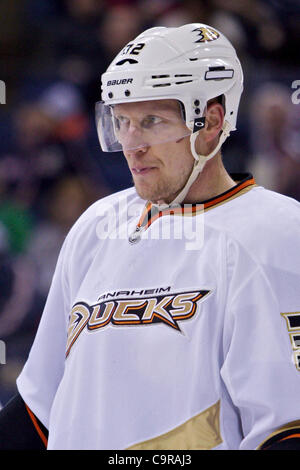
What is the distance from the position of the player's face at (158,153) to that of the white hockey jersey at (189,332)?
72 millimetres

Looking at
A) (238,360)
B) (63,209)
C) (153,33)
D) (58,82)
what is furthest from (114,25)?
(238,360)

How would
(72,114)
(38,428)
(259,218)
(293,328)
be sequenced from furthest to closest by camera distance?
1. (72,114)
2. (38,428)
3. (259,218)
4. (293,328)

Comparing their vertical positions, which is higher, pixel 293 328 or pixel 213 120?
pixel 213 120

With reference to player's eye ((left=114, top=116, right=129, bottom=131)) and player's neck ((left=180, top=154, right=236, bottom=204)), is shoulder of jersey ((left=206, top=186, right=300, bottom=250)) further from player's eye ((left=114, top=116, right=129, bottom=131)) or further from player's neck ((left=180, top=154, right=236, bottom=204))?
player's eye ((left=114, top=116, right=129, bottom=131))

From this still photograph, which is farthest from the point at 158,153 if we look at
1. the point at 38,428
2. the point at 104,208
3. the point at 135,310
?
the point at 38,428

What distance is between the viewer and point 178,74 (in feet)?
5.67

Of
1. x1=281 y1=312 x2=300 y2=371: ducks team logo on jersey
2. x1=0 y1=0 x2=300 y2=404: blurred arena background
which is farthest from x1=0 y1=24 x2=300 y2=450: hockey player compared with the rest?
x1=0 y1=0 x2=300 y2=404: blurred arena background

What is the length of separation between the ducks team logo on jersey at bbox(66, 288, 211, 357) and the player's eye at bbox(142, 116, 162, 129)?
1.26 feet

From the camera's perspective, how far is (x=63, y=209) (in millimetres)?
3889

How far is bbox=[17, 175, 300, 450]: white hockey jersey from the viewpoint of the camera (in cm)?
151

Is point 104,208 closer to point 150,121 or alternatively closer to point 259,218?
point 150,121

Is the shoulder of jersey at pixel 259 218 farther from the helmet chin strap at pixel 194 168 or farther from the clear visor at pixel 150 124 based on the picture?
the clear visor at pixel 150 124

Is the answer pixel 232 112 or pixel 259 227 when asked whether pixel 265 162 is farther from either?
pixel 259 227

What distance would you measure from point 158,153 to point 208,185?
0.14 meters
